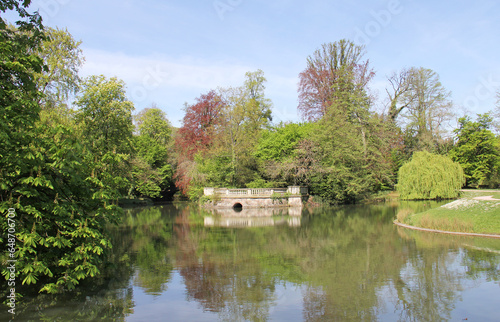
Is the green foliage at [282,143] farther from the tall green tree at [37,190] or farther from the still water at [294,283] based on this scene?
the tall green tree at [37,190]

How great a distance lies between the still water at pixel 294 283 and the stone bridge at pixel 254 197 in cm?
2036

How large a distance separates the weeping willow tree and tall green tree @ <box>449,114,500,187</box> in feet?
20.8

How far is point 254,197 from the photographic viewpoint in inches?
1427

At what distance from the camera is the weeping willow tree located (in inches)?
1348

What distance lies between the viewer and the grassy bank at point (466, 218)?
15477mm

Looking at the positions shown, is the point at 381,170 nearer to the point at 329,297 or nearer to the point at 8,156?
the point at 329,297

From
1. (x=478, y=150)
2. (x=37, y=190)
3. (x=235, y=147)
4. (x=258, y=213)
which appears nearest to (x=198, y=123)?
(x=235, y=147)

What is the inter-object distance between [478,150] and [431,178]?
11485mm

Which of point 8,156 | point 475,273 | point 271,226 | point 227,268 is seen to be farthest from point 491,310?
point 271,226

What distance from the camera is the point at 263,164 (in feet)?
128

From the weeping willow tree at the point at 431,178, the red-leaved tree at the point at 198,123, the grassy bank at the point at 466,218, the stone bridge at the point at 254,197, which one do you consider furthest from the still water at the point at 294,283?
the red-leaved tree at the point at 198,123

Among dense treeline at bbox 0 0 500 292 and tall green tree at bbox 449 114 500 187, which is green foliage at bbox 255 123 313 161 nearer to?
dense treeline at bbox 0 0 500 292

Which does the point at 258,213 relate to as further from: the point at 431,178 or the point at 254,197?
the point at 431,178

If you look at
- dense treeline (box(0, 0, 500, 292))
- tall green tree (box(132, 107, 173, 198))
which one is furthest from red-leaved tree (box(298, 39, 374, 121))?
tall green tree (box(132, 107, 173, 198))
